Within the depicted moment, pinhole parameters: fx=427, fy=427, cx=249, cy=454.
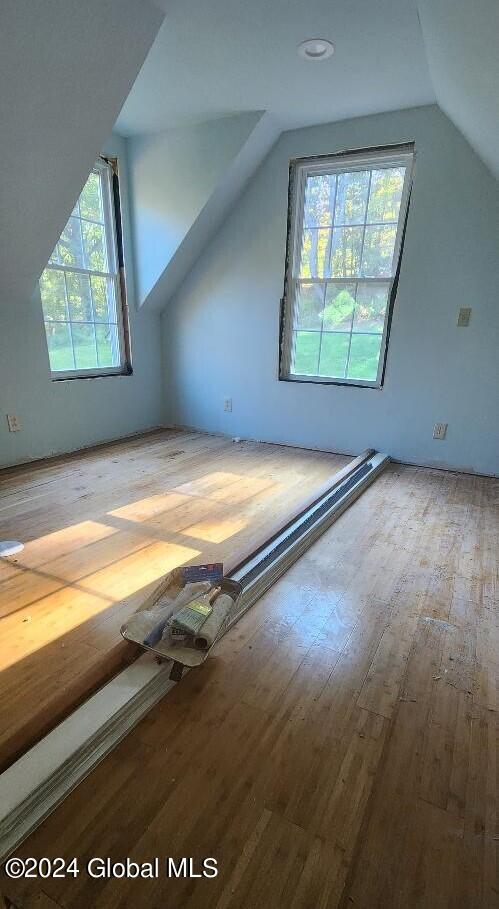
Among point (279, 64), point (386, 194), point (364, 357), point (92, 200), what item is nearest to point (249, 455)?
point (364, 357)

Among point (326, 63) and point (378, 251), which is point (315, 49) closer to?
point (326, 63)

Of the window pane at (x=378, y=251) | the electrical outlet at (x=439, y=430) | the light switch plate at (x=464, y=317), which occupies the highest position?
the window pane at (x=378, y=251)

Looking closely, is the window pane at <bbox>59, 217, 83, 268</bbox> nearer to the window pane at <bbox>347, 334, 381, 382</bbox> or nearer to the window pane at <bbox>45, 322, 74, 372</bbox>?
the window pane at <bbox>45, 322, 74, 372</bbox>

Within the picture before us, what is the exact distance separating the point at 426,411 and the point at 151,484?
7.20ft

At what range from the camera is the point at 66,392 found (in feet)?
11.6

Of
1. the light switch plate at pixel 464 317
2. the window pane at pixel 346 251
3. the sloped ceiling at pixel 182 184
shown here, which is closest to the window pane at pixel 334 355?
the window pane at pixel 346 251

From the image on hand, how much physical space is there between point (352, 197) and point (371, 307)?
84 centimetres

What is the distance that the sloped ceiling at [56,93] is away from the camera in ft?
5.81

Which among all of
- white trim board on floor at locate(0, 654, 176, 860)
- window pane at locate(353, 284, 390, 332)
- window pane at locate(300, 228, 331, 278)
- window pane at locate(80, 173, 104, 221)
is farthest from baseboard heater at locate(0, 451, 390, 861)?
window pane at locate(80, 173, 104, 221)

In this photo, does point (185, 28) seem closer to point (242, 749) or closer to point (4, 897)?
point (242, 749)

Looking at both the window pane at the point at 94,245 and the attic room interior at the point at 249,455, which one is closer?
the attic room interior at the point at 249,455

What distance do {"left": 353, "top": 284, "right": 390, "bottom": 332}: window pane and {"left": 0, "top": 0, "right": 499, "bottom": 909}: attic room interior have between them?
0.08 feet

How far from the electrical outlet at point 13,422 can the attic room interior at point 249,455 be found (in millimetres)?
36

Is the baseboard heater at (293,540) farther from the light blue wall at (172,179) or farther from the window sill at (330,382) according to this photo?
the light blue wall at (172,179)
